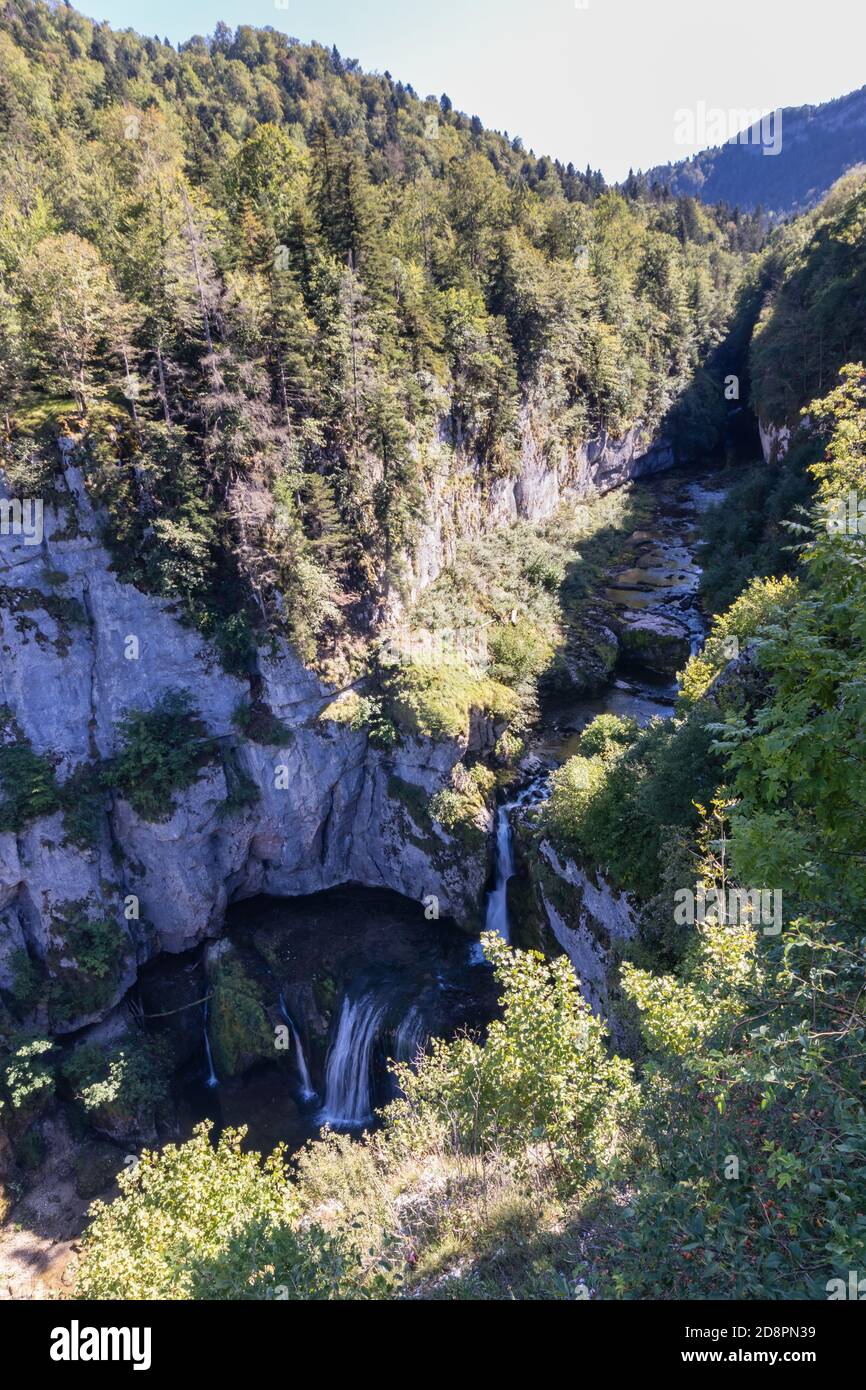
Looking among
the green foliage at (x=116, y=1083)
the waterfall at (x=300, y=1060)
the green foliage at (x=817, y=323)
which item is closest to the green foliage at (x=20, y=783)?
the green foliage at (x=116, y=1083)

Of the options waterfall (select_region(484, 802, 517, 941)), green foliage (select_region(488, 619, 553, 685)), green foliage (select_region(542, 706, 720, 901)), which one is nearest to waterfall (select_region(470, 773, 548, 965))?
waterfall (select_region(484, 802, 517, 941))

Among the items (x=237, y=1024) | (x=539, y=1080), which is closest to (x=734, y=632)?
(x=539, y=1080)

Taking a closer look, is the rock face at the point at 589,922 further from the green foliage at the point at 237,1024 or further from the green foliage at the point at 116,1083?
the green foliage at the point at 116,1083

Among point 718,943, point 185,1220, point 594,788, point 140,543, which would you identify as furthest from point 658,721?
point 140,543

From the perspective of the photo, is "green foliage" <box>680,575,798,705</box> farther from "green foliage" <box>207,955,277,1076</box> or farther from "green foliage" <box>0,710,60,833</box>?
"green foliage" <box>0,710,60,833</box>

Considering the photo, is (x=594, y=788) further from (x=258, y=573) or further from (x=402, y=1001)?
(x=258, y=573)

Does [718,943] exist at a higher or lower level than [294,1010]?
higher
